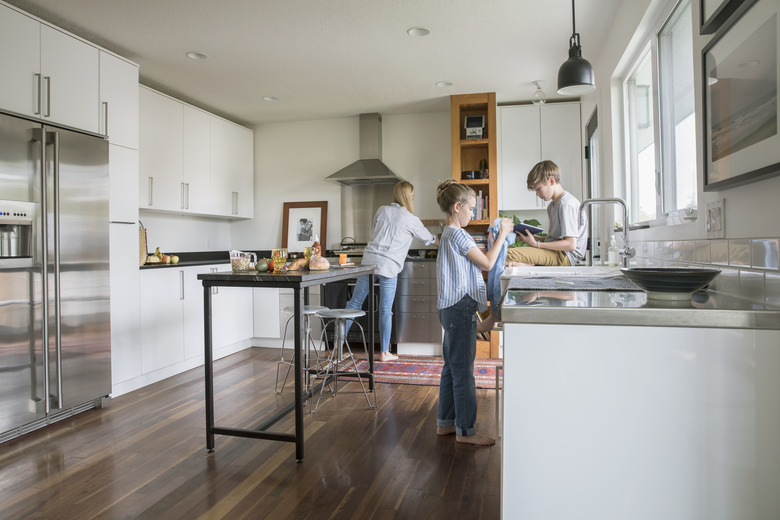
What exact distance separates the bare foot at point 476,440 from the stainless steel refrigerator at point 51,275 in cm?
232

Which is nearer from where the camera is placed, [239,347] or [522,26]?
Answer: [522,26]

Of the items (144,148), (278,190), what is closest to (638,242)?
(144,148)

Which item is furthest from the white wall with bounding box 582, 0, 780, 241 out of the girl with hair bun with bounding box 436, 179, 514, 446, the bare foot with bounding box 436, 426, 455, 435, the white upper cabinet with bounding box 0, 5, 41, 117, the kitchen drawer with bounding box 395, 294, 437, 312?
the white upper cabinet with bounding box 0, 5, 41, 117

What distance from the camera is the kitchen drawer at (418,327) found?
4809 mm

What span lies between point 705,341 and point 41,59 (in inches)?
140

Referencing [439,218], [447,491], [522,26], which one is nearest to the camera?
[447,491]

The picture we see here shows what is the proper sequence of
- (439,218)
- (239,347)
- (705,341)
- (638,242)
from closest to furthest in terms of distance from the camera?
1. (705,341)
2. (638,242)
3. (239,347)
4. (439,218)

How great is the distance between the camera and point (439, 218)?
5473 mm

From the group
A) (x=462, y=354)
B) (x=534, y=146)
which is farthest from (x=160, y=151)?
(x=534, y=146)

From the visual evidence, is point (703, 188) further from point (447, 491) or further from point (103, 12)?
point (103, 12)

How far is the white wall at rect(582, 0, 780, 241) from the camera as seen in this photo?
4.39 feet

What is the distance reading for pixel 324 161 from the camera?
579cm

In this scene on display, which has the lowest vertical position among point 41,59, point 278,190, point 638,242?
point 638,242

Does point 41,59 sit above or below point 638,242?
above
